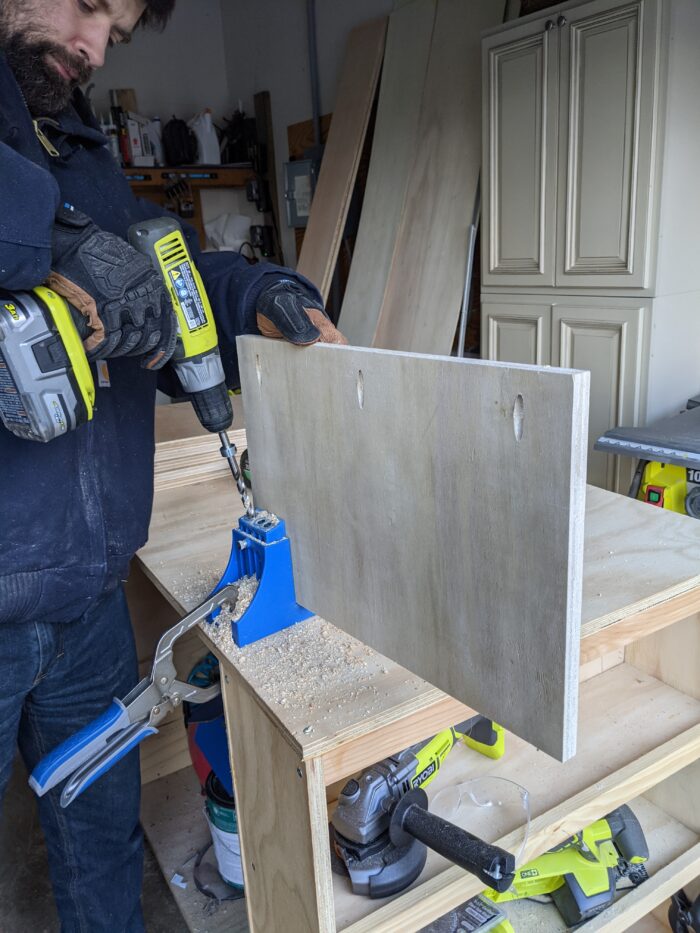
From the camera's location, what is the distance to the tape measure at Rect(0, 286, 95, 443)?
28.9 inches

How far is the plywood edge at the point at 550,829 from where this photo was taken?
33.5 inches

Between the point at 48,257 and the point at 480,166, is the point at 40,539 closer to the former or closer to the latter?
the point at 48,257

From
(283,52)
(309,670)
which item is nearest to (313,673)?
(309,670)

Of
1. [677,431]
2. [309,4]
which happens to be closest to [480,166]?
[677,431]

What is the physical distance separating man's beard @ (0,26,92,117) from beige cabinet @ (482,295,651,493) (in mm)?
1460

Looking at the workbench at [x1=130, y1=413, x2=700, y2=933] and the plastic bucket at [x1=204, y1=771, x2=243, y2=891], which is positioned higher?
the workbench at [x1=130, y1=413, x2=700, y2=933]

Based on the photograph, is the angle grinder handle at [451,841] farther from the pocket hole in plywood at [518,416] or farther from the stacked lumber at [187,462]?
the stacked lumber at [187,462]

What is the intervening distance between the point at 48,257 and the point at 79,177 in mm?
348

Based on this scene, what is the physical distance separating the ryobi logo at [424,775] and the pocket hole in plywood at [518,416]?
→ 24.7 inches

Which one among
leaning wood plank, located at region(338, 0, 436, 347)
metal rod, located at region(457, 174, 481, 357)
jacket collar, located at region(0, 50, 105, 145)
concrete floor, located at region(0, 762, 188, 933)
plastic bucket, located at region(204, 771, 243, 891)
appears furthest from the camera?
leaning wood plank, located at region(338, 0, 436, 347)

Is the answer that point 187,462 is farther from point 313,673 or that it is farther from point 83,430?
point 313,673

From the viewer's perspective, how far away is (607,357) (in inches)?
83.9

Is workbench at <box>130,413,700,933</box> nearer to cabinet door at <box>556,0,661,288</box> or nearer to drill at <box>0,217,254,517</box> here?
drill at <box>0,217,254,517</box>

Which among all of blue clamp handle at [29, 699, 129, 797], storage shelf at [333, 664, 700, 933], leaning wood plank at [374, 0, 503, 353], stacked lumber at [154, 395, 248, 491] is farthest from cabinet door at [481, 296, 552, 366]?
blue clamp handle at [29, 699, 129, 797]
